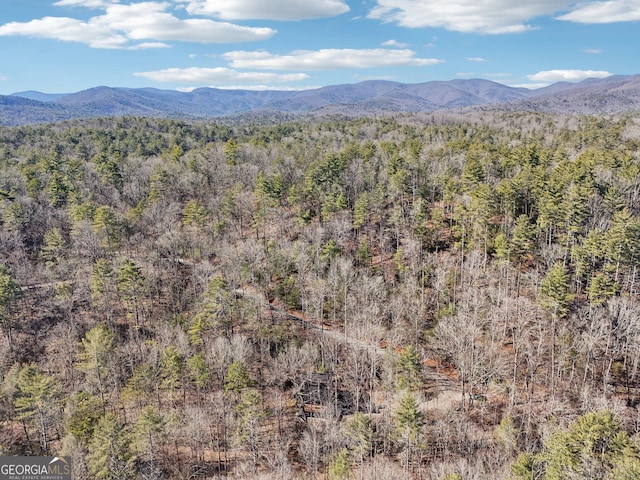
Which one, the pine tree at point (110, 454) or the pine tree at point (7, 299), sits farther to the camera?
the pine tree at point (7, 299)

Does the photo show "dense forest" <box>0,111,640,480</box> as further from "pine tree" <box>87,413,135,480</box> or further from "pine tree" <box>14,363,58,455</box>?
"pine tree" <box>14,363,58,455</box>

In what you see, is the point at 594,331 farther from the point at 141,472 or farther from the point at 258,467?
the point at 141,472

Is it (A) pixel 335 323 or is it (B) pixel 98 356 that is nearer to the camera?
(B) pixel 98 356

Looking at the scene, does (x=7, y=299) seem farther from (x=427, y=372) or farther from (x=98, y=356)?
(x=427, y=372)

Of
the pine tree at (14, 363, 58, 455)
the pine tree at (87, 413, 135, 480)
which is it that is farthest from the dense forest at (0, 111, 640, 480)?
the pine tree at (14, 363, 58, 455)

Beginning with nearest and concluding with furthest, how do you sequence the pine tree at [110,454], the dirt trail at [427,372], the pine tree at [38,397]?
1. the pine tree at [110,454]
2. the pine tree at [38,397]
3. the dirt trail at [427,372]

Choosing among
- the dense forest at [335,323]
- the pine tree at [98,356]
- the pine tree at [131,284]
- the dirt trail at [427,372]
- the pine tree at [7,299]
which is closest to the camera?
the dense forest at [335,323]

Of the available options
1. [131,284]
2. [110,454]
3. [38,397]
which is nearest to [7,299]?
[131,284]

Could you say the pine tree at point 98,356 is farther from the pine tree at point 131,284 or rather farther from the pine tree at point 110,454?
the pine tree at point 110,454

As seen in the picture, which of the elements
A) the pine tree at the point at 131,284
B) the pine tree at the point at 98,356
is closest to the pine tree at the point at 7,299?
the pine tree at the point at 131,284
